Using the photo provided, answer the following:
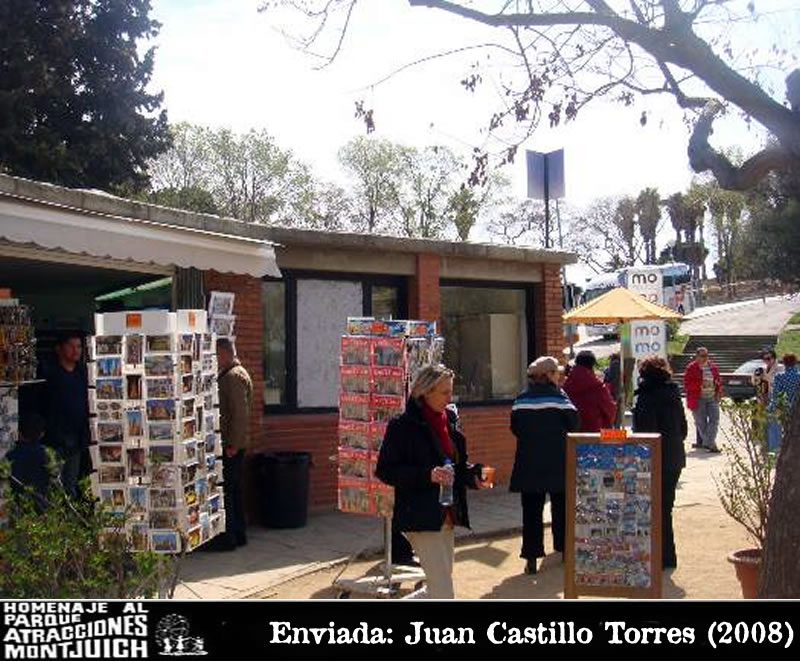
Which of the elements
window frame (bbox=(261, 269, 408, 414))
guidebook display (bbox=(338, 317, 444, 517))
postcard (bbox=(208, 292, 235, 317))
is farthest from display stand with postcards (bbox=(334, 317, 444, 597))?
window frame (bbox=(261, 269, 408, 414))

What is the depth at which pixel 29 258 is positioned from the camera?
772 cm

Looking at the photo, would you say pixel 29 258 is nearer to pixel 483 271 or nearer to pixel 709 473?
pixel 483 271

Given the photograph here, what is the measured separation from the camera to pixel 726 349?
4028 centimetres

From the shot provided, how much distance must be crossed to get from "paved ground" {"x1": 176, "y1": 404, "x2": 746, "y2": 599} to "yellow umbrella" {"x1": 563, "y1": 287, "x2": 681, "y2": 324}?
11.5ft

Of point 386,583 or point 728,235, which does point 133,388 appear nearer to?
point 386,583

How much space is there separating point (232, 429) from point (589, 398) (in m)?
3.38

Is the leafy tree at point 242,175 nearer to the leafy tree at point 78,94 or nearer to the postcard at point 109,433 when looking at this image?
the leafy tree at point 78,94

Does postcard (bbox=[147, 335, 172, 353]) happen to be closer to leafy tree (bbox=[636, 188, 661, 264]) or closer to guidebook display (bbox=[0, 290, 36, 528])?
guidebook display (bbox=[0, 290, 36, 528])

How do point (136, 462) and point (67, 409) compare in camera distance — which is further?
point (67, 409)

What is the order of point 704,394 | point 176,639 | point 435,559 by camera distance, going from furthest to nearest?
point 704,394, point 435,559, point 176,639

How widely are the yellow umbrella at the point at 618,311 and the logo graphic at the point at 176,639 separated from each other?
35.5 feet

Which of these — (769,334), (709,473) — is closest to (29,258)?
(709,473)

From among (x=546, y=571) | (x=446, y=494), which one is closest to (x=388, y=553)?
(x=546, y=571)

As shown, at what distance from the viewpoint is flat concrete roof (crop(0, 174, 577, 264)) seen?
6.96 metres
